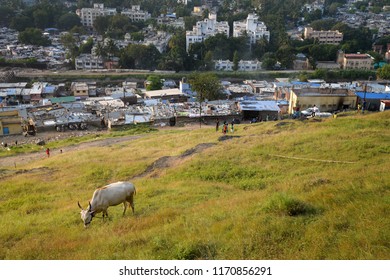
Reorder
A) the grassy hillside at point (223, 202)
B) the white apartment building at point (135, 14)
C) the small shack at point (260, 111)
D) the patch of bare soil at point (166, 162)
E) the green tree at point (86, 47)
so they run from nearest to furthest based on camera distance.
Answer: the grassy hillside at point (223, 202) < the patch of bare soil at point (166, 162) < the small shack at point (260, 111) < the green tree at point (86, 47) < the white apartment building at point (135, 14)

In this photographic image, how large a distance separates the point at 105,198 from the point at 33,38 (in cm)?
6683

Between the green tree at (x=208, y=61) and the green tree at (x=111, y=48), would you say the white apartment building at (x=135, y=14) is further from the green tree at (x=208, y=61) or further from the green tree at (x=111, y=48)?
the green tree at (x=208, y=61)

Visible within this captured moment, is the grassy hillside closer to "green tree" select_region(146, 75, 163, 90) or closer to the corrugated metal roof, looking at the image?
the corrugated metal roof

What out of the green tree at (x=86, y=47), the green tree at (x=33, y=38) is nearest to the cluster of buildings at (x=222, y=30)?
the green tree at (x=86, y=47)

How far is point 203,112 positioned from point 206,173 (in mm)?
20090

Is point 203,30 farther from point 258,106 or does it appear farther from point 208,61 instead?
point 258,106

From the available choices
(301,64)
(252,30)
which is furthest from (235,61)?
(252,30)

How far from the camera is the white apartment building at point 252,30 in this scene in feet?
219

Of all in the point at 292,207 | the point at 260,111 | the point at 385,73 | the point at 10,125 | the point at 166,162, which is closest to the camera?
the point at 292,207

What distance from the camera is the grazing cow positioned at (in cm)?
818

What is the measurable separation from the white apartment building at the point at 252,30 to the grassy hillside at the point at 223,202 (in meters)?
52.8

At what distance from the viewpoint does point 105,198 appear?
8422 mm

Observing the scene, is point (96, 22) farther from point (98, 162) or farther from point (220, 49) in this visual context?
point (98, 162)

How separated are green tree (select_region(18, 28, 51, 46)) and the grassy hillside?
5771 cm
